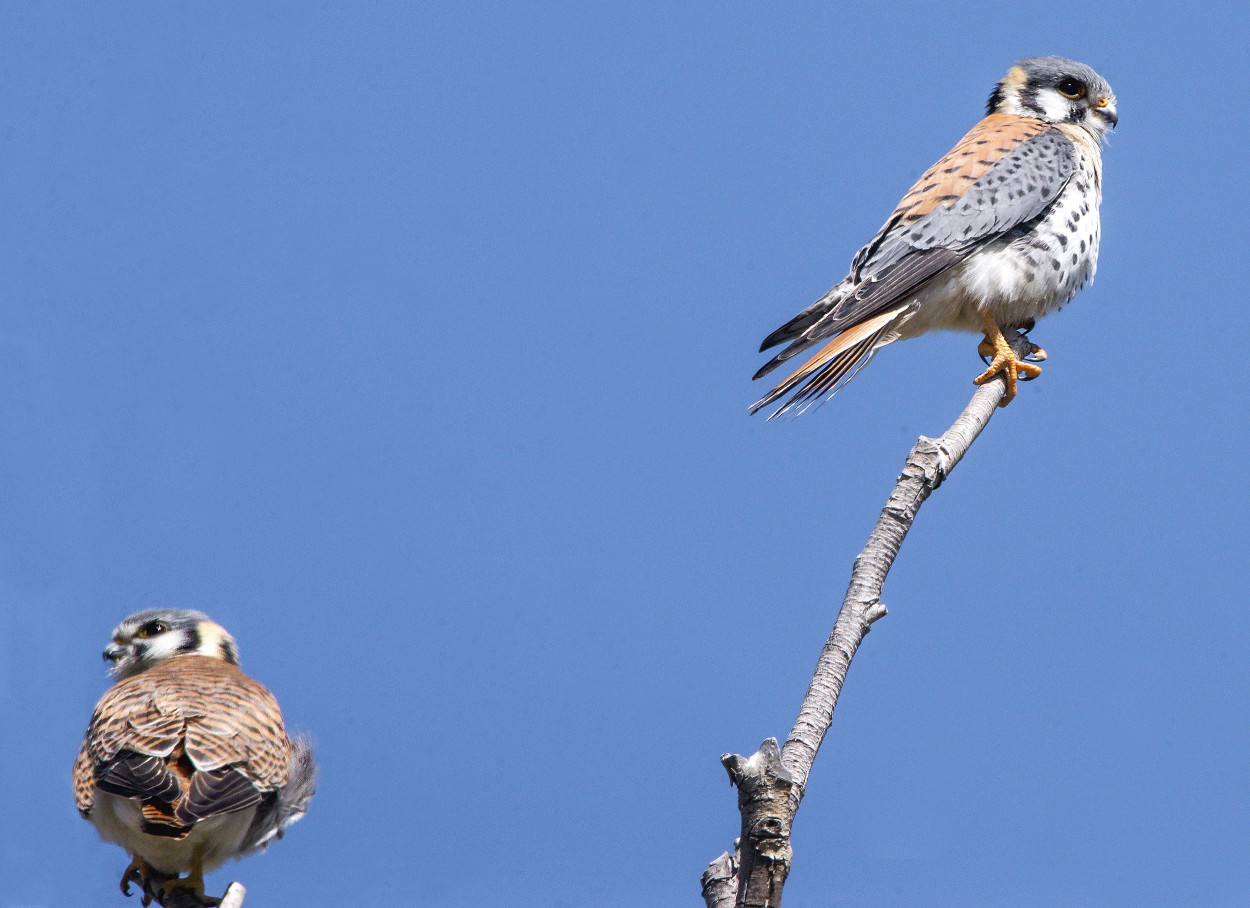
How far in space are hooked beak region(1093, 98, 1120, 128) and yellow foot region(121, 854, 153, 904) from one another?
3984mm

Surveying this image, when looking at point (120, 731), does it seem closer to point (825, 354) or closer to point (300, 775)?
point (300, 775)

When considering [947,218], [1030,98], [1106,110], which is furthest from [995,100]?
[947,218]

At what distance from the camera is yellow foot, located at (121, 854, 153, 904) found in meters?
3.73

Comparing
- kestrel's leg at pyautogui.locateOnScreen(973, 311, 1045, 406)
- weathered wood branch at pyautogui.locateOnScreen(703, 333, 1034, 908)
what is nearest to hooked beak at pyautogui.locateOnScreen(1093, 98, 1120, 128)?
kestrel's leg at pyautogui.locateOnScreen(973, 311, 1045, 406)

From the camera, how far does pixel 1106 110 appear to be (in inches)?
202

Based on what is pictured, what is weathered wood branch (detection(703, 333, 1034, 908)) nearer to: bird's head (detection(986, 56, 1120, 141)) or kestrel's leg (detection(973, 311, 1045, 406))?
kestrel's leg (detection(973, 311, 1045, 406))

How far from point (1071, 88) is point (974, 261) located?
1.32 meters

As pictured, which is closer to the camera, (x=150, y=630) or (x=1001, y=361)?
(x=1001, y=361)

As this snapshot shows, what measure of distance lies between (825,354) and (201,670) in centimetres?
190

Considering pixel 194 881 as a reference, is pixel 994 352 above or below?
above

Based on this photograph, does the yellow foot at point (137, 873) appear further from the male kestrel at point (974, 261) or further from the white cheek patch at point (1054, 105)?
the white cheek patch at point (1054, 105)

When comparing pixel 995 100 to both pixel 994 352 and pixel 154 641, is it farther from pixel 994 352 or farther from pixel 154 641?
pixel 154 641

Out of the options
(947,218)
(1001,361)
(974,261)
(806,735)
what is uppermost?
(947,218)

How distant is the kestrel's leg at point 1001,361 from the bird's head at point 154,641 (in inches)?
92.9
